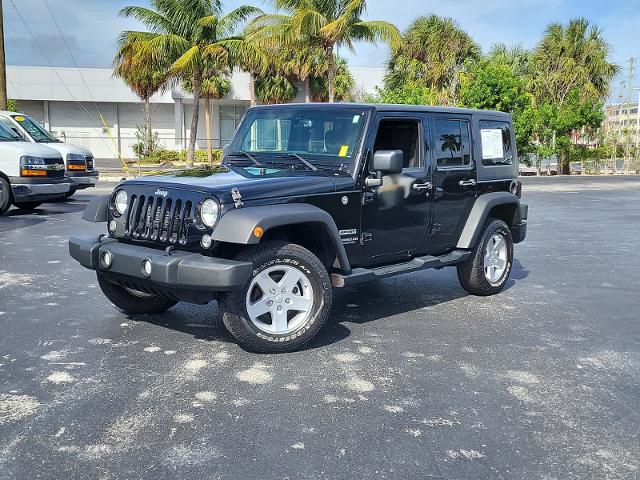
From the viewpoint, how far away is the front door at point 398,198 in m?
5.62

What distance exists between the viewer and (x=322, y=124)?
5785 millimetres

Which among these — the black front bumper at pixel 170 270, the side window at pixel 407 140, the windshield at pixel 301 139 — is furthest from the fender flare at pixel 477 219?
the black front bumper at pixel 170 270

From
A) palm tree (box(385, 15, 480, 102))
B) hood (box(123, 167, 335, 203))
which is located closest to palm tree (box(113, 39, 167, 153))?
palm tree (box(385, 15, 480, 102))

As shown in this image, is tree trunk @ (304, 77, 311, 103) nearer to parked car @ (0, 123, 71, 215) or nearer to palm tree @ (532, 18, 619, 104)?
palm tree @ (532, 18, 619, 104)

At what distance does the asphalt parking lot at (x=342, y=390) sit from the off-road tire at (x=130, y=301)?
0.09 m

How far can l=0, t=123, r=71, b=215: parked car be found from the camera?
13.1 meters

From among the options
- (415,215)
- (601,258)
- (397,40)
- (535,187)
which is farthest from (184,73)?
(415,215)

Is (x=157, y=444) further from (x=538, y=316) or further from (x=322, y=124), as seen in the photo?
(x=538, y=316)

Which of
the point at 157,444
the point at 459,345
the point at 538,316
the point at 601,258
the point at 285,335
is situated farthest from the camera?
the point at 601,258

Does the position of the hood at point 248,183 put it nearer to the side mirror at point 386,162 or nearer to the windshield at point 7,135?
the side mirror at point 386,162

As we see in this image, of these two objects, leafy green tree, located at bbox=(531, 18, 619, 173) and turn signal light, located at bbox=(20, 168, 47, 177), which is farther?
leafy green tree, located at bbox=(531, 18, 619, 173)

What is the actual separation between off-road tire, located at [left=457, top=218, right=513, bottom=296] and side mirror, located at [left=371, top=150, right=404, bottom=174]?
1782mm

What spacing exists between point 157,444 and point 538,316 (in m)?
3.97

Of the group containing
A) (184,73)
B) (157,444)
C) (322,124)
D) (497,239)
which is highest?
(184,73)
